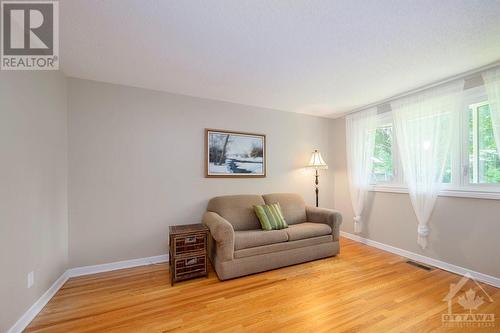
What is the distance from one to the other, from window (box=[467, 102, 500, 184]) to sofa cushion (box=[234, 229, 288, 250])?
235cm

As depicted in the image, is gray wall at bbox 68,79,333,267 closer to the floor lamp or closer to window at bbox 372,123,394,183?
the floor lamp

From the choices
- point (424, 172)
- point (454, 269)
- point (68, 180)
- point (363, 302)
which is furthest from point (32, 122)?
point (454, 269)

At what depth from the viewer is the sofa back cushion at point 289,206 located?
10.8 feet

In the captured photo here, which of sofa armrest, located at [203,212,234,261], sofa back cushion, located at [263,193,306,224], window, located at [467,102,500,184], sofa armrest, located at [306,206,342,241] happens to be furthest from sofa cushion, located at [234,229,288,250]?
window, located at [467,102,500,184]

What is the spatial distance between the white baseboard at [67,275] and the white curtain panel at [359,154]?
322cm

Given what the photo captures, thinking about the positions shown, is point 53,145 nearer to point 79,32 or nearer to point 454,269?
point 79,32

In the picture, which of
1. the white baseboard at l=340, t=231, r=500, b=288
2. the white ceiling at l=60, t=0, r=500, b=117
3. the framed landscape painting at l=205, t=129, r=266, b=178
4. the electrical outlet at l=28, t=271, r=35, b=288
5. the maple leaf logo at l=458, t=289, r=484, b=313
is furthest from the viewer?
the framed landscape painting at l=205, t=129, r=266, b=178

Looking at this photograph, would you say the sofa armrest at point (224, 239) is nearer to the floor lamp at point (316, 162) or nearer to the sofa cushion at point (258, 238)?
the sofa cushion at point (258, 238)

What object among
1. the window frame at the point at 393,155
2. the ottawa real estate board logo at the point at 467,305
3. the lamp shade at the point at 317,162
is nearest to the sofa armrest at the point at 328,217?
the lamp shade at the point at 317,162

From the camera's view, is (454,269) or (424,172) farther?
(424,172)

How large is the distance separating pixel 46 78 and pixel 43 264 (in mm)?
1780

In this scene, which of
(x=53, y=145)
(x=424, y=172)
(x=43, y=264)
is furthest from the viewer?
(x=424, y=172)

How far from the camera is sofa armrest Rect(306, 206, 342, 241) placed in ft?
9.87

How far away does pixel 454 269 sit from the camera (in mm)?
2510
